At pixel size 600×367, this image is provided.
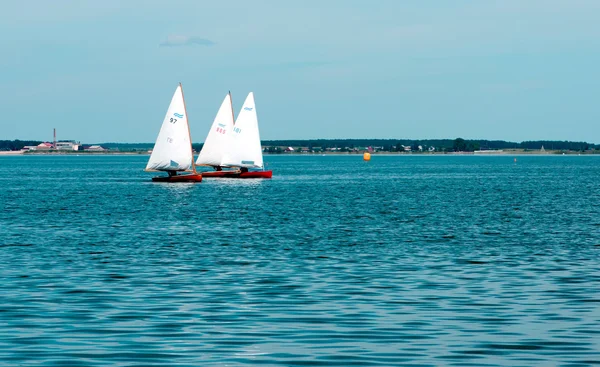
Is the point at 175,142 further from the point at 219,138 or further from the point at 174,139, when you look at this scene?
the point at 219,138

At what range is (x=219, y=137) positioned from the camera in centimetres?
13088

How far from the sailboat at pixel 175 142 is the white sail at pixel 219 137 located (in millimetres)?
11366

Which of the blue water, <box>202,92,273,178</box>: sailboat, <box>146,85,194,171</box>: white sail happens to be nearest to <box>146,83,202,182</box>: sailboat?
<box>146,85,194,171</box>: white sail

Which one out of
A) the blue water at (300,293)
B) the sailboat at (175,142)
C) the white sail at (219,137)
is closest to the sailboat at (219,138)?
the white sail at (219,137)

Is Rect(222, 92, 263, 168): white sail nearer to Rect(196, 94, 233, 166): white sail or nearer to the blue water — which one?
Rect(196, 94, 233, 166): white sail

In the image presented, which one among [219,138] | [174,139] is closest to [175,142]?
[174,139]

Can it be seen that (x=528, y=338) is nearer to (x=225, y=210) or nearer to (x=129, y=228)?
(x=129, y=228)

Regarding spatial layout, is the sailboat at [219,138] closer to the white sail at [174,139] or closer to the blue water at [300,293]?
the white sail at [174,139]

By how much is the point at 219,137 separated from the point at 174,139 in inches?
544

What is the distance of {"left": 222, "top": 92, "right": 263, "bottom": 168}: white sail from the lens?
426ft

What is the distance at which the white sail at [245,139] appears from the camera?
426 ft

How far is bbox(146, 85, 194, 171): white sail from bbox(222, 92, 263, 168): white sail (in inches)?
448

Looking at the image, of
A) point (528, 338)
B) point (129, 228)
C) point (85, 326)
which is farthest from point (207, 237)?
point (528, 338)

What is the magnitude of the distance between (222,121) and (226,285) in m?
102
